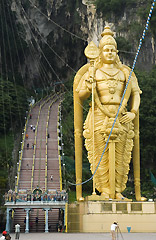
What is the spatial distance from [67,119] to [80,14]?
12800 millimetres

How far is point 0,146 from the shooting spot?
30672 millimetres

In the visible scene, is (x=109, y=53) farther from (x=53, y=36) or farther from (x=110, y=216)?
(x=53, y=36)

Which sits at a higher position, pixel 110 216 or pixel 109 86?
pixel 109 86

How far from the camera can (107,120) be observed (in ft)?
50.6

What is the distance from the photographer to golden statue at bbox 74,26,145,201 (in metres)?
15.3

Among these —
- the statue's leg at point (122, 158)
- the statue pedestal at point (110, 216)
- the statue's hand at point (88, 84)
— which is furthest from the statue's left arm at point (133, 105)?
the statue pedestal at point (110, 216)

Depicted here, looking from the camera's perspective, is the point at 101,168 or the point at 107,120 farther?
the point at 101,168

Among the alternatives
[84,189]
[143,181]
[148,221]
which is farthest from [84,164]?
[148,221]

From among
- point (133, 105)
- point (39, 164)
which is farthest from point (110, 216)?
point (39, 164)

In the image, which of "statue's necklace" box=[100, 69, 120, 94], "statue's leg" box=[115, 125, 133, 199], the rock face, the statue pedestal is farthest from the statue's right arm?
the rock face

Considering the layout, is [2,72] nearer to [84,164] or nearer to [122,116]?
[84,164]

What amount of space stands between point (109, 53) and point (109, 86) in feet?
4.01

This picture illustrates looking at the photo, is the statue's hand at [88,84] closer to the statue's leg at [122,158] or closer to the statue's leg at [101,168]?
the statue's leg at [101,168]

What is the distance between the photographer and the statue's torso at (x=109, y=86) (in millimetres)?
15727
